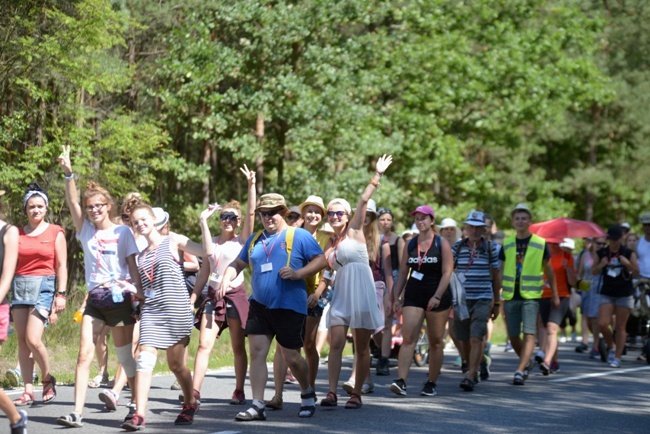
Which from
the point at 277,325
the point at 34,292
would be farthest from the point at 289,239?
the point at 34,292

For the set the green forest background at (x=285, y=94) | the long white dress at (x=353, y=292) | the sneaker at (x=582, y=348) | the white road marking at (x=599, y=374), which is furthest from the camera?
the green forest background at (x=285, y=94)

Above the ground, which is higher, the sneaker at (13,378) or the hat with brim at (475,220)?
the hat with brim at (475,220)

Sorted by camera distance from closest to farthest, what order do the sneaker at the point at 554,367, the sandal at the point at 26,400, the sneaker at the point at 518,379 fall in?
the sandal at the point at 26,400
the sneaker at the point at 518,379
the sneaker at the point at 554,367

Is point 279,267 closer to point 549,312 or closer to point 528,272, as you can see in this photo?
point 528,272

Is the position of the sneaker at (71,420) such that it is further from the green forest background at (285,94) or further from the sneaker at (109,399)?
the green forest background at (285,94)

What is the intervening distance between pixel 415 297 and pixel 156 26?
53.4 feet

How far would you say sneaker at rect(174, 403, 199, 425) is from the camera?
31.4 feet

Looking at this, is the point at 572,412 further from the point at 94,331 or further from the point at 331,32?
the point at 331,32

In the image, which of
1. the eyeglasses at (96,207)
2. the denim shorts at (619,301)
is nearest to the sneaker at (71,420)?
the eyeglasses at (96,207)

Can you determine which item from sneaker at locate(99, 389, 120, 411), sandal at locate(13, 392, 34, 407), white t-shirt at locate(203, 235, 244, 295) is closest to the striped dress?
sneaker at locate(99, 389, 120, 411)

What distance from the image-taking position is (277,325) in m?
9.93

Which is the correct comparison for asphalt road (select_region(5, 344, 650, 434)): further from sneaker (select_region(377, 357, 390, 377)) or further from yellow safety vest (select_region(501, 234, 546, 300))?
yellow safety vest (select_region(501, 234, 546, 300))

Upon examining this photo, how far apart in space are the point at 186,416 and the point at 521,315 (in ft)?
18.3

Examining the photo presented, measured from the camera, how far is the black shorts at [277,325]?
991cm
